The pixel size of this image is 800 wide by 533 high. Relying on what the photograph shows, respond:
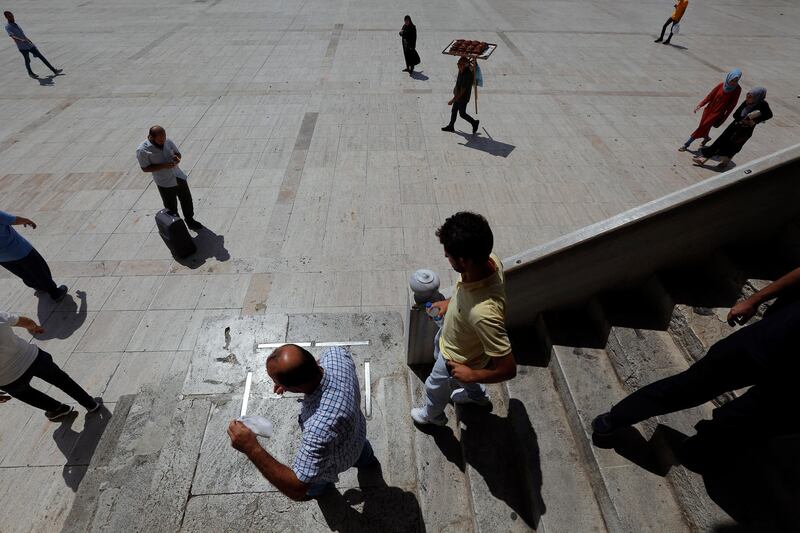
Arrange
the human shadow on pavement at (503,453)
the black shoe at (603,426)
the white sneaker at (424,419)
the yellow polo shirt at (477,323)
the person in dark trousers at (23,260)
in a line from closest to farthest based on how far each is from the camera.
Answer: the yellow polo shirt at (477,323) → the black shoe at (603,426) → the human shadow on pavement at (503,453) → the white sneaker at (424,419) → the person in dark trousers at (23,260)

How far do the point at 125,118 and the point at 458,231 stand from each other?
11.2 metres

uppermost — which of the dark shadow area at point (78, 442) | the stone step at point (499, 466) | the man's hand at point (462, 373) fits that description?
the man's hand at point (462, 373)

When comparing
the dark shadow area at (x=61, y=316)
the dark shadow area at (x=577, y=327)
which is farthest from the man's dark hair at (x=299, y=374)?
the dark shadow area at (x=61, y=316)

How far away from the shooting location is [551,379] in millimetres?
3311

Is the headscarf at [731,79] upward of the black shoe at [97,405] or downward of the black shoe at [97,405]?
upward

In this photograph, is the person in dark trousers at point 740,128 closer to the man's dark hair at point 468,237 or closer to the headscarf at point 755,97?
the headscarf at point 755,97

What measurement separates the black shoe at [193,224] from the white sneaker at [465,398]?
5.39 meters

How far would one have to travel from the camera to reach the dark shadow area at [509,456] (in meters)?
2.73

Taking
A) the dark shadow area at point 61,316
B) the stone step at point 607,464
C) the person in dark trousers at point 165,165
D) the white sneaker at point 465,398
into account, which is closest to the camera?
the stone step at point 607,464

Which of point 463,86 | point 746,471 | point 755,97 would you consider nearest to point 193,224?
point 463,86

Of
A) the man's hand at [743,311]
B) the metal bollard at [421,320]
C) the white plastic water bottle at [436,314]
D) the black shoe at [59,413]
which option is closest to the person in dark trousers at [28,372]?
the black shoe at [59,413]

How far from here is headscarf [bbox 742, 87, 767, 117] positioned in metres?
6.74

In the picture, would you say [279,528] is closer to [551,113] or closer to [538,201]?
[538,201]

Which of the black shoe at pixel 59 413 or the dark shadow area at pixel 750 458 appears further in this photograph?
the black shoe at pixel 59 413
